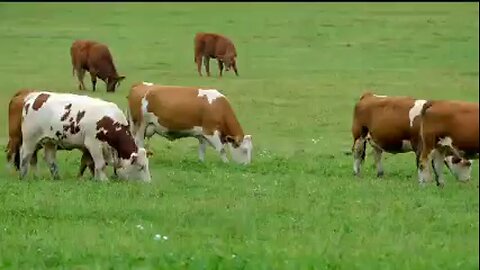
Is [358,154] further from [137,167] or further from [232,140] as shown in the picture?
[137,167]

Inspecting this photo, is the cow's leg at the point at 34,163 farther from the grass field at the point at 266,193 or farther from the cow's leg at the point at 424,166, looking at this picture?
the cow's leg at the point at 424,166

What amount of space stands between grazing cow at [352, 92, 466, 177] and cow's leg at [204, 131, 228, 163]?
7.72 ft

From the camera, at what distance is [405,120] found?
15367mm

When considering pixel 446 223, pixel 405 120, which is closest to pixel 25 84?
pixel 405 120

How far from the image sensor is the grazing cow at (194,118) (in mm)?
17500

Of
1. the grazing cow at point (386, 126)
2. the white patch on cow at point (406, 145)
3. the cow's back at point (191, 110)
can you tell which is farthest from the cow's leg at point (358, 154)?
the cow's back at point (191, 110)

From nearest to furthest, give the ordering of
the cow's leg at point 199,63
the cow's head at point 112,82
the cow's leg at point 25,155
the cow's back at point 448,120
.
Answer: the cow's back at point 448,120 < the cow's leg at point 25,155 < the cow's head at point 112,82 < the cow's leg at point 199,63

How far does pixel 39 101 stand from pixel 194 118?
324 cm

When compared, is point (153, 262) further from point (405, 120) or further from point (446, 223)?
point (405, 120)

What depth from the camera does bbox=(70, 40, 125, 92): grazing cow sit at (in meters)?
29.6

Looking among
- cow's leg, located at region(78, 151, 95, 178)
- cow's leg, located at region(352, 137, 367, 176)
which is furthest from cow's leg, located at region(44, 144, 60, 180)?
cow's leg, located at region(352, 137, 367, 176)

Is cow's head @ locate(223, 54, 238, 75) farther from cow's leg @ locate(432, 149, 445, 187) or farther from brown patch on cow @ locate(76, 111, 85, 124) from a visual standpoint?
cow's leg @ locate(432, 149, 445, 187)

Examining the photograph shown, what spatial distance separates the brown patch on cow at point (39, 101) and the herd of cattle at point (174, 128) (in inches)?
0.6

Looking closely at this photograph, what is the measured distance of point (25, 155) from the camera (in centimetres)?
1515
